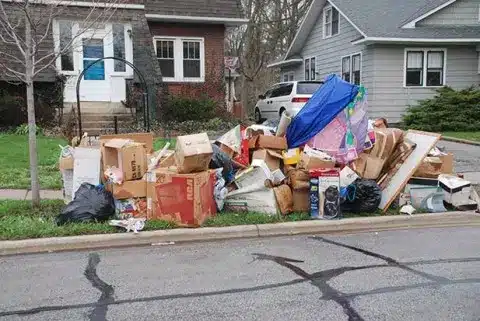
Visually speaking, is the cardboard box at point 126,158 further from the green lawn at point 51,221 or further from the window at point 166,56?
the window at point 166,56

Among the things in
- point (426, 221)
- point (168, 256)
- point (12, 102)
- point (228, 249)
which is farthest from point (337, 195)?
point (12, 102)

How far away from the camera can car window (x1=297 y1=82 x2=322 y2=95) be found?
18506 mm

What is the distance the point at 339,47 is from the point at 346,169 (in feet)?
56.6

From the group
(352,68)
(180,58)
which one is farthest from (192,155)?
(352,68)

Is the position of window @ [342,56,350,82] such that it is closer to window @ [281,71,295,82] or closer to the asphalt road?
window @ [281,71,295,82]

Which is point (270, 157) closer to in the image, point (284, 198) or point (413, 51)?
point (284, 198)

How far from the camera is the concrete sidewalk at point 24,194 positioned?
8.42 m

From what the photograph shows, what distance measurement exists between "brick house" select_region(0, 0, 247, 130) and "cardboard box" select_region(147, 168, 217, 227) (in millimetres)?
9995

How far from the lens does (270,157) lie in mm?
A: 7855

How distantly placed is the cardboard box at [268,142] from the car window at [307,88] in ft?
34.8

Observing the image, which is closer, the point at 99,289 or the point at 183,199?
the point at 99,289

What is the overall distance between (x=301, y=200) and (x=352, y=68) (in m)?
16.4

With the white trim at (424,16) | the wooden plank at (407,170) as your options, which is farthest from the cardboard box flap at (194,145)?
the white trim at (424,16)

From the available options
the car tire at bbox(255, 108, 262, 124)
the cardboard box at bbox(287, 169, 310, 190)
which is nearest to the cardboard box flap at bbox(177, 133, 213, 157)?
the cardboard box at bbox(287, 169, 310, 190)
